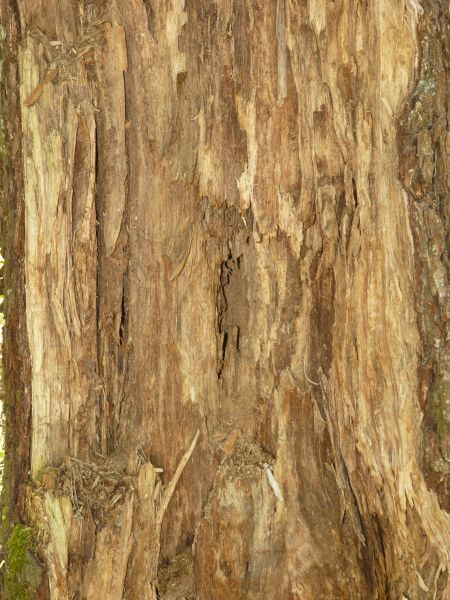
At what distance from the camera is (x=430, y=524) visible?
2.04 metres

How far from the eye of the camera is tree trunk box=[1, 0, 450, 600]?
6.98ft

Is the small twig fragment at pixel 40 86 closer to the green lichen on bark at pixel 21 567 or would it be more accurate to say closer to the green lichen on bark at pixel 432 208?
the green lichen on bark at pixel 432 208

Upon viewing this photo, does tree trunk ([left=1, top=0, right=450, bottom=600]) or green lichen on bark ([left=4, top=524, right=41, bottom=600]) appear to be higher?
tree trunk ([left=1, top=0, right=450, bottom=600])

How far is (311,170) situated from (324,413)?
79 cm

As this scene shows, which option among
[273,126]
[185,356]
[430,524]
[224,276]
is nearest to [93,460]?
[185,356]

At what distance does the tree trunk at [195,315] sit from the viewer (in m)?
2.13

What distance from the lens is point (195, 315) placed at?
2.27 m

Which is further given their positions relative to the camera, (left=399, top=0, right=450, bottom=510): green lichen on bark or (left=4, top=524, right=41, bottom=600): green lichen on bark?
(left=4, top=524, right=41, bottom=600): green lichen on bark

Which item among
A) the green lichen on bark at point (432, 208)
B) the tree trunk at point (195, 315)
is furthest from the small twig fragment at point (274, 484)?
the green lichen on bark at point (432, 208)

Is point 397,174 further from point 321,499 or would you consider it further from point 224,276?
point 321,499

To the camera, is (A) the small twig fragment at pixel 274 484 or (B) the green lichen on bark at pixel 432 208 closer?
(B) the green lichen on bark at pixel 432 208

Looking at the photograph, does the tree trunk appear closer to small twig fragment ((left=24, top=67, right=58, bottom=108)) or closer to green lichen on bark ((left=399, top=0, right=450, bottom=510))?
small twig fragment ((left=24, top=67, right=58, bottom=108))

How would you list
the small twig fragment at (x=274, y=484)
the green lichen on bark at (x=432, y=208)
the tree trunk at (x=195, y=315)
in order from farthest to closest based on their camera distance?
the small twig fragment at (x=274, y=484)
the tree trunk at (x=195, y=315)
the green lichen on bark at (x=432, y=208)

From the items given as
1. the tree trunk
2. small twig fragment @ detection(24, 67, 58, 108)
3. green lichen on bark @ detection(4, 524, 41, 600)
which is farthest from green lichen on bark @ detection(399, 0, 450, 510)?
green lichen on bark @ detection(4, 524, 41, 600)
